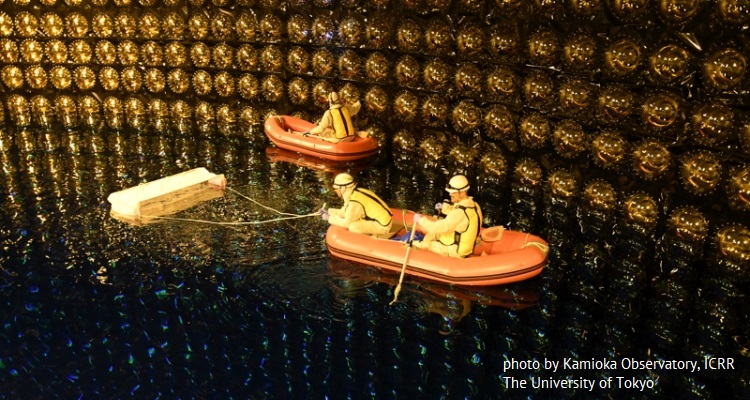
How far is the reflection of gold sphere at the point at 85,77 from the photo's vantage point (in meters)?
10.1

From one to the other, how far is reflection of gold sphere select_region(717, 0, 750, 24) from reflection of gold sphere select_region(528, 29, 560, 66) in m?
1.67

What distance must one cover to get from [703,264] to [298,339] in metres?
3.68

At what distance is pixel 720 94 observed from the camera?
5.64 meters

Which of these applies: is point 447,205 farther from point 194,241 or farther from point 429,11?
point 429,11

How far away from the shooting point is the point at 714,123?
222 inches

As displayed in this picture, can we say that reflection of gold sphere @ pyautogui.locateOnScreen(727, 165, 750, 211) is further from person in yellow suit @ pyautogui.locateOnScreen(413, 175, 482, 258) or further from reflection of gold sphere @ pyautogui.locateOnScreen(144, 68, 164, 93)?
reflection of gold sphere @ pyautogui.locateOnScreen(144, 68, 164, 93)

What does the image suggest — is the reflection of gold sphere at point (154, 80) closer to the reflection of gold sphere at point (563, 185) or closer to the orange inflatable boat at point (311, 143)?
the orange inflatable boat at point (311, 143)

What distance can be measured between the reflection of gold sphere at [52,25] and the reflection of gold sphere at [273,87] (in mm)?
3216

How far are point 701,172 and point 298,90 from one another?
5459mm

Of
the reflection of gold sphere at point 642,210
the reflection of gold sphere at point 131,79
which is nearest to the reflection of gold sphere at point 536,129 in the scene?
the reflection of gold sphere at point 642,210

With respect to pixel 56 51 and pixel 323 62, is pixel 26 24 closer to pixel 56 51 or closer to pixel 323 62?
pixel 56 51

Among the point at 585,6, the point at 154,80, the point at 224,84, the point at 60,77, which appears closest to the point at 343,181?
the point at 585,6

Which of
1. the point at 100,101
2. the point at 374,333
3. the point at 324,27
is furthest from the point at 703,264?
the point at 100,101

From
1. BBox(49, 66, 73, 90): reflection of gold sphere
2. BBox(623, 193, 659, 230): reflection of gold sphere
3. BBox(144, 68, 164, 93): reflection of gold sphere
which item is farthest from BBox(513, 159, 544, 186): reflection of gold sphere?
BBox(49, 66, 73, 90): reflection of gold sphere
